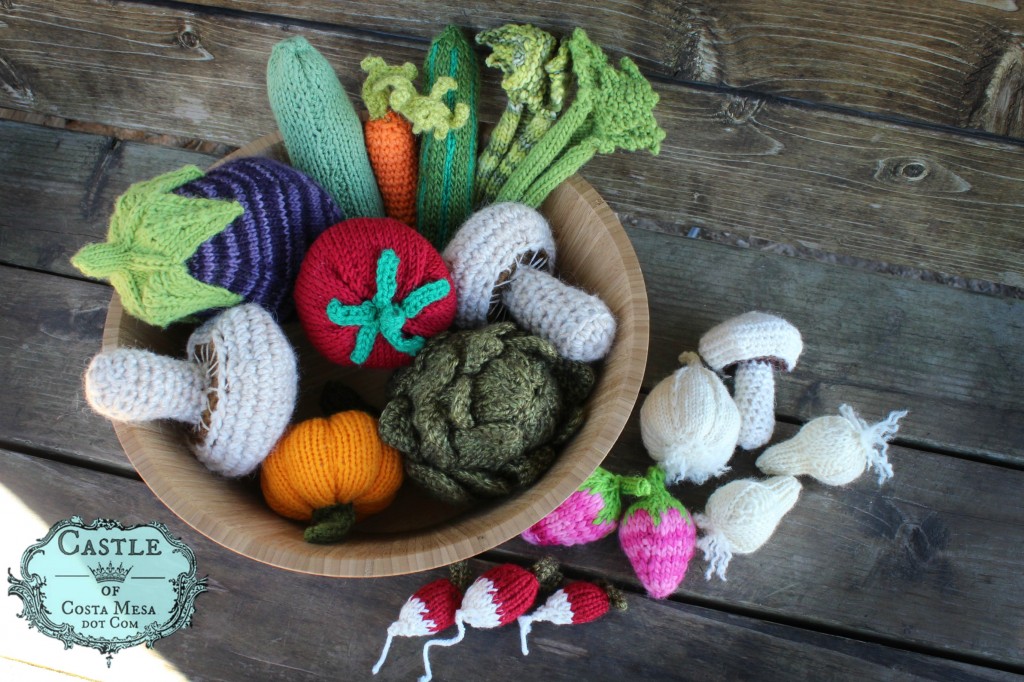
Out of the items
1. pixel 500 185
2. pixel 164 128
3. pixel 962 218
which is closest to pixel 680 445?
pixel 500 185

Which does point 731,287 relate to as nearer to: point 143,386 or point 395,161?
point 395,161

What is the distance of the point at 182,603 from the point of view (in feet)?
2.50

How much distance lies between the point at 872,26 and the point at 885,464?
1.38 feet

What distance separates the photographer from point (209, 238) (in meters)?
0.58

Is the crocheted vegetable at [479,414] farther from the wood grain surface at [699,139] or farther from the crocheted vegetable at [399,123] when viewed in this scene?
the wood grain surface at [699,139]

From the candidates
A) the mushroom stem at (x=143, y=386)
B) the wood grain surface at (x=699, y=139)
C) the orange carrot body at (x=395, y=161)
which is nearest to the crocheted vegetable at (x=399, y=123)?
the orange carrot body at (x=395, y=161)

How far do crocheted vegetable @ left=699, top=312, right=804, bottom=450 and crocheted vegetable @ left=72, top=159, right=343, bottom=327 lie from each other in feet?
1.26

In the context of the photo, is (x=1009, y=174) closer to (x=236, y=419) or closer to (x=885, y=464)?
(x=885, y=464)

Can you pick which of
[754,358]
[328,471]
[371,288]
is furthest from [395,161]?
[754,358]

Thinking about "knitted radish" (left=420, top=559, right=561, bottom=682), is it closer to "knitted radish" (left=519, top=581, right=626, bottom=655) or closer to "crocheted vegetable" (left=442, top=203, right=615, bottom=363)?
"knitted radish" (left=519, top=581, right=626, bottom=655)

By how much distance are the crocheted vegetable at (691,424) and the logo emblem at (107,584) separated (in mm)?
467

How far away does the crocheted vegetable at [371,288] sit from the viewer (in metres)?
0.61

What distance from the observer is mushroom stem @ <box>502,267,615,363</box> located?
2.10 ft

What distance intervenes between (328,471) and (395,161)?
0.94ft
